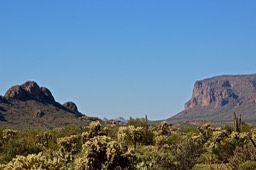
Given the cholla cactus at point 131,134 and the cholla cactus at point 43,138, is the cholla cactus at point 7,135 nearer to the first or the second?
the cholla cactus at point 43,138

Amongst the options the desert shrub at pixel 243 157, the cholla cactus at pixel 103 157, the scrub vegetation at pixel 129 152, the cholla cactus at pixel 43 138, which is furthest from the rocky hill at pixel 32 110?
the cholla cactus at pixel 103 157

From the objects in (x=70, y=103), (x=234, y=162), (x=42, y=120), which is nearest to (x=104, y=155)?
(x=234, y=162)

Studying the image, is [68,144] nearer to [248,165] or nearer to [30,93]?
[248,165]

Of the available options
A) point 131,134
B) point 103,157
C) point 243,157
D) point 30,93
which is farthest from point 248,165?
point 30,93

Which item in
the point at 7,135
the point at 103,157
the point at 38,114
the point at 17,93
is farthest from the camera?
the point at 17,93

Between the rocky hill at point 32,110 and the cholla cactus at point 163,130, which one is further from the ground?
the rocky hill at point 32,110

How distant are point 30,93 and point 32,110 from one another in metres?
14.3

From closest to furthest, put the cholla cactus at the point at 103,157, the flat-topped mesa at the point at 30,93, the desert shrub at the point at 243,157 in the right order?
the cholla cactus at the point at 103,157
the desert shrub at the point at 243,157
the flat-topped mesa at the point at 30,93

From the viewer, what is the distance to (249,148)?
34094 millimetres

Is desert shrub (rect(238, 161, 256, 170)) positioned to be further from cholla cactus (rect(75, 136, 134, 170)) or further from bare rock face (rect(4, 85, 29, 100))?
bare rock face (rect(4, 85, 29, 100))

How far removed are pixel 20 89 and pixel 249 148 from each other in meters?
87.8

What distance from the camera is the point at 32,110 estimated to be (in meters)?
104

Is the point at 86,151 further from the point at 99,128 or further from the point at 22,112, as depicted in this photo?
the point at 22,112

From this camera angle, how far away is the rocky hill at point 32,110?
94.0 m
